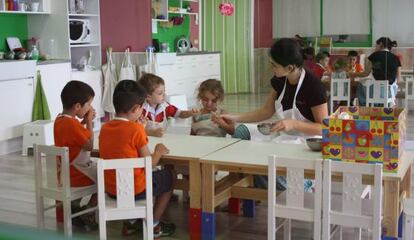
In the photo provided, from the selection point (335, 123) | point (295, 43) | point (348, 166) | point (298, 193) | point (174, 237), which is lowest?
point (174, 237)

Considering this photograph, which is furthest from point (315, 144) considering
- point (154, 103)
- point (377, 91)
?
point (377, 91)

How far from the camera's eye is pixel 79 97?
291cm

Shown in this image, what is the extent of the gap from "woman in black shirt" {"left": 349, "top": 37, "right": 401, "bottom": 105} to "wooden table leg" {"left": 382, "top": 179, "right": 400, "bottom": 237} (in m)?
3.38

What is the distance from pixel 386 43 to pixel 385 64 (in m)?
0.22

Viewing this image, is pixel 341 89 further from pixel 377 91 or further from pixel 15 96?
pixel 15 96

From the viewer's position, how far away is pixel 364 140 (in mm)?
2324

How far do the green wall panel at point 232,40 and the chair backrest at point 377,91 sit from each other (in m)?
2.21

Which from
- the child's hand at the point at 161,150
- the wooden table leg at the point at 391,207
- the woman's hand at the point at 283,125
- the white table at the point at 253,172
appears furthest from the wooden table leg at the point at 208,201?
the wooden table leg at the point at 391,207

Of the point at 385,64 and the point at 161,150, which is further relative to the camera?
the point at 385,64

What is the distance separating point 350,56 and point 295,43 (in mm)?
2990

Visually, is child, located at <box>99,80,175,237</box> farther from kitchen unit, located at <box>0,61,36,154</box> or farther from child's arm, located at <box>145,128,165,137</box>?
kitchen unit, located at <box>0,61,36,154</box>

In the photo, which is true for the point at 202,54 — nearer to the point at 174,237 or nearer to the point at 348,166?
the point at 174,237

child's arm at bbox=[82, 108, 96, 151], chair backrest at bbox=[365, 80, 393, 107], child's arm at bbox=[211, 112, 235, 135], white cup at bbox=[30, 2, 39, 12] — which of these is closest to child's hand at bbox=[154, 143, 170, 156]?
child's arm at bbox=[82, 108, 96, 151]

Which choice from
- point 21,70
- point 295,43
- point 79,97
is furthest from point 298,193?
point 21,70
